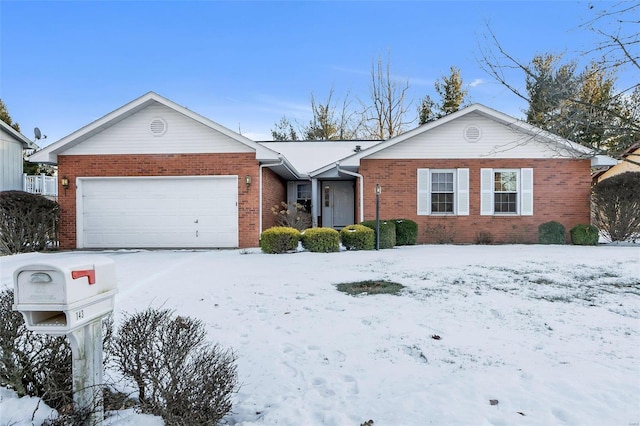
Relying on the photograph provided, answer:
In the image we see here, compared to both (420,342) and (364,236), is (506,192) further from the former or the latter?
(420,342)

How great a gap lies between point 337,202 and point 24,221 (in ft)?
38.4

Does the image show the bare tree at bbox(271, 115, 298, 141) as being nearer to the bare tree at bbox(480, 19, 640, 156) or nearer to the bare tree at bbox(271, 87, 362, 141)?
the bare tree at bbox(271, 87, 362, 141)

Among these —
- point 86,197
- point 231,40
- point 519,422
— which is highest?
point 231,40

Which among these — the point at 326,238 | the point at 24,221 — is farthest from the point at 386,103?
the point at 24,221

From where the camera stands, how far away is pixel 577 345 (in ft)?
11.4

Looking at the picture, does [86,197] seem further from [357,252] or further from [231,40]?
[357,252]

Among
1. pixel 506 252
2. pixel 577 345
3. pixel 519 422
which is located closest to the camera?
pixel 519 422

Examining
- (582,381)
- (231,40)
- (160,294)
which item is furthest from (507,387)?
(231,40)

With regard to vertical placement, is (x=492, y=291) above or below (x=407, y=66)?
below

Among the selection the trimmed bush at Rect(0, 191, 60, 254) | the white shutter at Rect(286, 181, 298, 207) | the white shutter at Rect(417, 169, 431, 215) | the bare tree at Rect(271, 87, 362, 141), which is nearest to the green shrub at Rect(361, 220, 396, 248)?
the white shutter at Rect(417, 169, 431, 215)

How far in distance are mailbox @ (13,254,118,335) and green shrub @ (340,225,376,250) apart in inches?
357

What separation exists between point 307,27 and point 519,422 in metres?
13.6

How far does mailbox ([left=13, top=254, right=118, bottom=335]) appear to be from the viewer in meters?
1.78

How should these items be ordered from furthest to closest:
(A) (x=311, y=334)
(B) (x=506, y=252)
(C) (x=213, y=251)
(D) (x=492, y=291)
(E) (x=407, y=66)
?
(E) (x=407, y=66), (C) (x=213, y=251), (B) (x=506, y=252), (D) (x=492, y=291), (A) (x=311, y=334)
